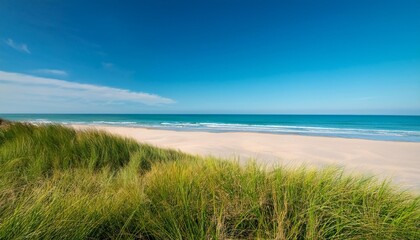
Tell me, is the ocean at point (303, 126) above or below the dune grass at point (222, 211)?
below

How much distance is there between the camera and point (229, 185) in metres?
1.84

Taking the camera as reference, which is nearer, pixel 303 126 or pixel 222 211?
pixel 222 211

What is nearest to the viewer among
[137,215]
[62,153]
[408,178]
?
[137,215]

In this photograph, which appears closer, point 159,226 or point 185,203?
point 159,226

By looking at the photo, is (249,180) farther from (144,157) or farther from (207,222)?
(144,157)

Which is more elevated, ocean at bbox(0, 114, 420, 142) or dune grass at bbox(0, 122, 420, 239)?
dune grass at bbox(0, 122, 420, 239)

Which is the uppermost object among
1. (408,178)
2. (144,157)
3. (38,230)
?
(38,230)

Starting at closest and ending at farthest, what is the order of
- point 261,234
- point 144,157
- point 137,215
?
1. point 261,234
2. point 137,215
3. point 144,157

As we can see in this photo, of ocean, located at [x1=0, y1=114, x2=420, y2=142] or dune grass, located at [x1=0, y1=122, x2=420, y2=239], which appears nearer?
dune grass, located at [x1=0, y1=122, x2=420, y2=239]

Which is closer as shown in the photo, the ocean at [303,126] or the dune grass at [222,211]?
the dune grass at [222,211]

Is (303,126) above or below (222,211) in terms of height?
below

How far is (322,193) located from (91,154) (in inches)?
140

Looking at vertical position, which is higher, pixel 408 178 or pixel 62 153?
pixel 62 153

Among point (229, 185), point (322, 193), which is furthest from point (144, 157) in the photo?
point (322, 193)
